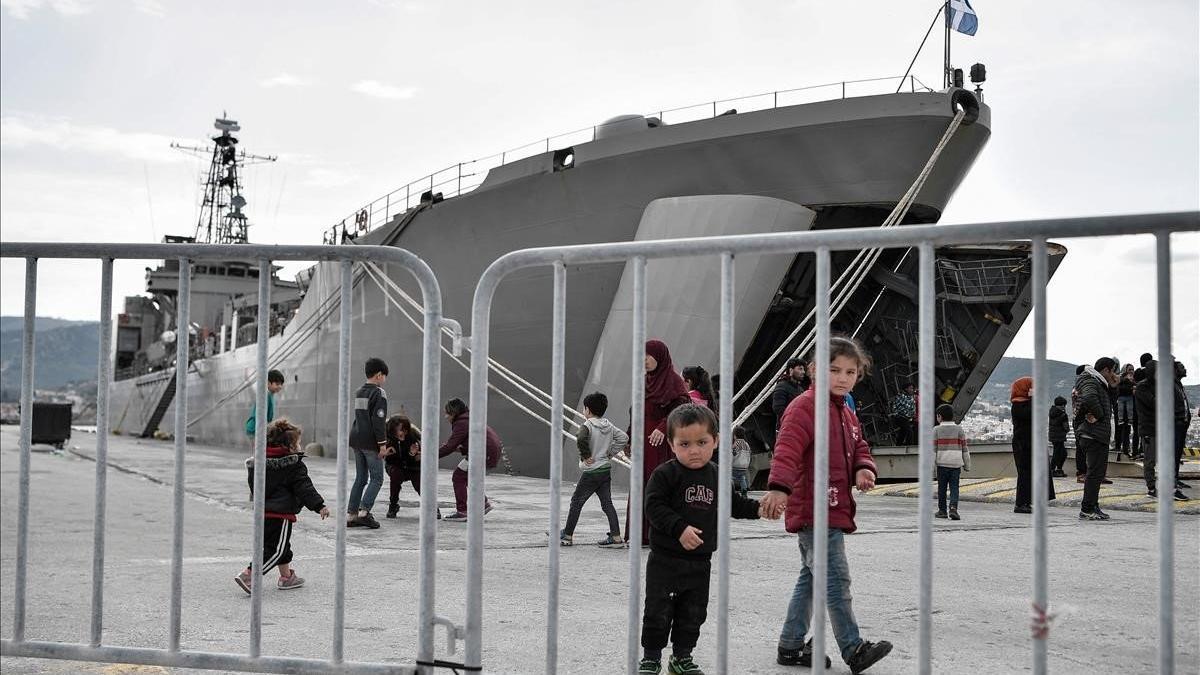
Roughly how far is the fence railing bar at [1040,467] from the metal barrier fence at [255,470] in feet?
5.52

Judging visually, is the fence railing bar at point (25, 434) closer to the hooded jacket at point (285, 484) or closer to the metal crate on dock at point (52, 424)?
the hooded jacket at point (285, 484)

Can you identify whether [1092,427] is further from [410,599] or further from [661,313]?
[410,599]

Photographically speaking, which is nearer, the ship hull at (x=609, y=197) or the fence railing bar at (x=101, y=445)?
the fence railing bar at (x=101, y=445)

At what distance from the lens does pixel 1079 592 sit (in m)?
5.14

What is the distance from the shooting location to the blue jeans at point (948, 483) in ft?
28.4

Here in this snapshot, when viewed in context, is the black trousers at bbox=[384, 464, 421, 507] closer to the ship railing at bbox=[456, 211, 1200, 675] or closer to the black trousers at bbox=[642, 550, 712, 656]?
the black trousers at bbox=[642, 550, 712, 656]

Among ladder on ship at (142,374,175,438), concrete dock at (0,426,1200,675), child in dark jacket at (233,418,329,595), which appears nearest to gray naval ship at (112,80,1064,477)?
concrete dock at (0,426,1200,675)

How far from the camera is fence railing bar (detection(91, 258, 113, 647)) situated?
3178mm

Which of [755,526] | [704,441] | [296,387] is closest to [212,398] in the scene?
[296,387]

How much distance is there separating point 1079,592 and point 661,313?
21.7 feet

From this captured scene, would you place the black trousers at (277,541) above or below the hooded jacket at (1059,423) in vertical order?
below

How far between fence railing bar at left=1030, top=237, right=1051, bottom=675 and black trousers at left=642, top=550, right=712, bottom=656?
1.16 m

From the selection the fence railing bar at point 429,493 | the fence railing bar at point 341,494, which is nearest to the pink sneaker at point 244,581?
the fence railing bar at point 341,494

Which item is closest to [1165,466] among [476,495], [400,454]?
[476,495]
